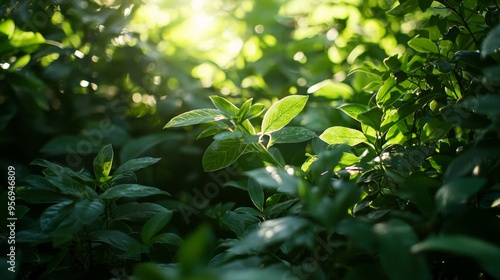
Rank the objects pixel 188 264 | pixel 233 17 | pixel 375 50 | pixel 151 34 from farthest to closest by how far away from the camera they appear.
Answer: pixel 233 17
pixel 151 34
pixel 375 50
pixel 188 264

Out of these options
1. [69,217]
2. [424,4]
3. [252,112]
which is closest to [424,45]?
[424,4]

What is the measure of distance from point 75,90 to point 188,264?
1335 mm

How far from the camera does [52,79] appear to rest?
1.54 meters

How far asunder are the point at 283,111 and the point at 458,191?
1.19 ft

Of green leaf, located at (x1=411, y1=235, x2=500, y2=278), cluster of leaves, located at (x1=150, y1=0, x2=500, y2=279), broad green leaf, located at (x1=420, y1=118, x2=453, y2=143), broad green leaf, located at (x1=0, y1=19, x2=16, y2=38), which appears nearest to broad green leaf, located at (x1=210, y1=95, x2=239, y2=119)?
cluster of leaves, located at (x1=150, y1=0, x2=500, y2=279)

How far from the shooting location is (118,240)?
2.43 ft

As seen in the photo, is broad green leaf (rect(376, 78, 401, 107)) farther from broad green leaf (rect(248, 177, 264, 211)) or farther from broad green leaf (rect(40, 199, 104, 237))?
broad green leaf (rect(40, 199, 104, 237))

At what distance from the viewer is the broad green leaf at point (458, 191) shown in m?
0.51

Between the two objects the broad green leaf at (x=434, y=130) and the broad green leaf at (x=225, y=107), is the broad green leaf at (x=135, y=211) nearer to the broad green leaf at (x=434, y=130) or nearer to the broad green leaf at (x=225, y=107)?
the broad green leaf at (x=225, y=107)

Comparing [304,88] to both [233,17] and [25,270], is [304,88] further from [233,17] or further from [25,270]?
[25,270]

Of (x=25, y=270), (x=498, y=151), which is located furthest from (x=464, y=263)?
(x=25, y=270)

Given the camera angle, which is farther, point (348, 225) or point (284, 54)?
point (284, 54)

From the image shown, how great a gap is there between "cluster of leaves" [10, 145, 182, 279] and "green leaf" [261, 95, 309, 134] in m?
0.20

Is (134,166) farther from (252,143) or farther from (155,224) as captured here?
(252,143)
